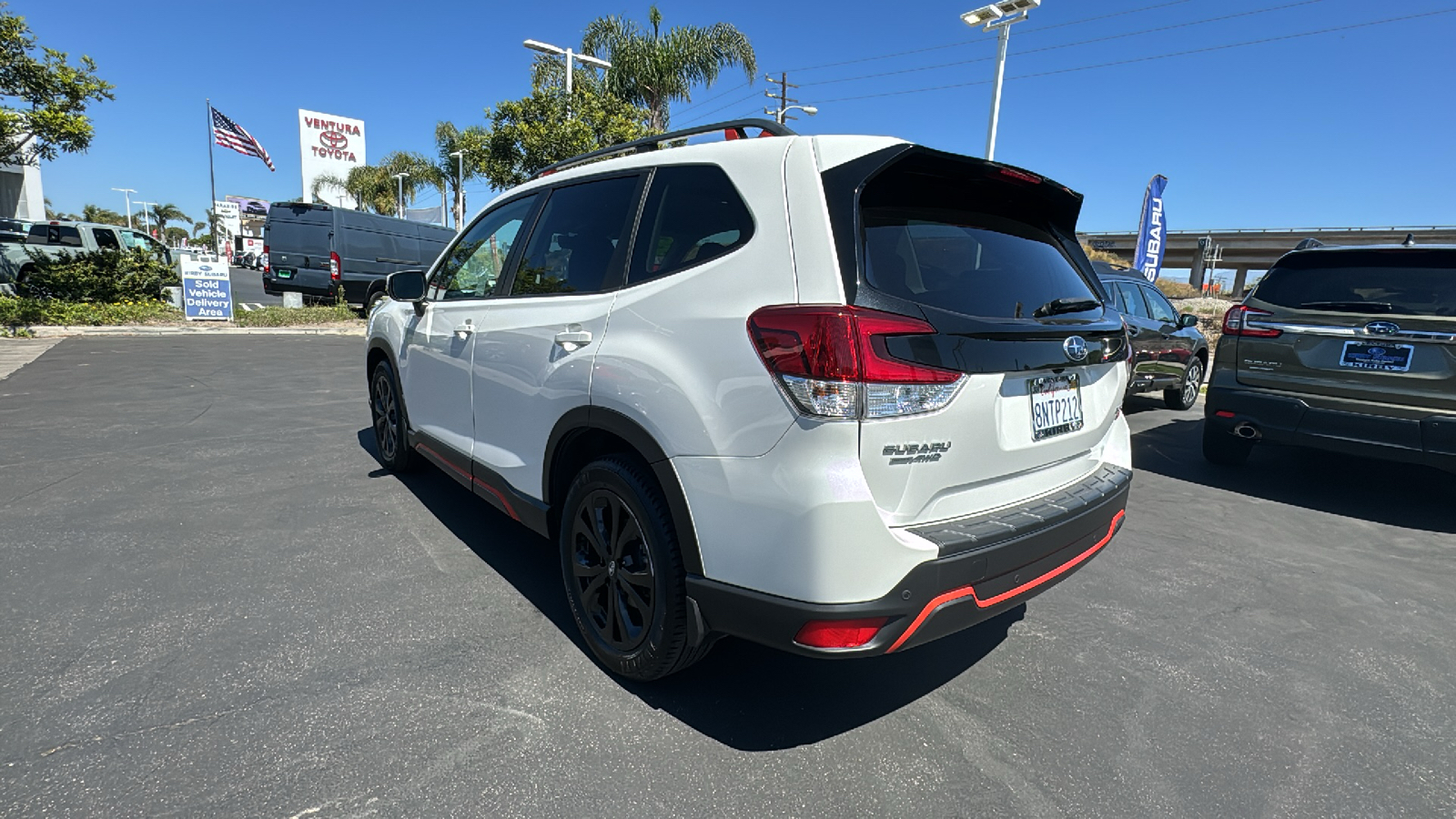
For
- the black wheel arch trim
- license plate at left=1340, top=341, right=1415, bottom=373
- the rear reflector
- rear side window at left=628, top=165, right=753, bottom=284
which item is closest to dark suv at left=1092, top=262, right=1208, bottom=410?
license plate at left=1340, top=341, right=1415, bottom=373

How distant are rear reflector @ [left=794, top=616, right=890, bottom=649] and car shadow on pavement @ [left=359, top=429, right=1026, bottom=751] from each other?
0.54m

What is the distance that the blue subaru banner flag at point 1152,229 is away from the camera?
54.1 ft

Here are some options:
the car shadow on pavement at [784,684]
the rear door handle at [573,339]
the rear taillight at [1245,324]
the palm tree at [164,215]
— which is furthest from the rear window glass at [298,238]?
the palm tree at [164,215]

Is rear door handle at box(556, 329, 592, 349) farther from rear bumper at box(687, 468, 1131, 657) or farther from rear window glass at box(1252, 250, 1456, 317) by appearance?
rear window glass at box(1252, 250, 1456, 317)

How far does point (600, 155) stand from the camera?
325 centimetres

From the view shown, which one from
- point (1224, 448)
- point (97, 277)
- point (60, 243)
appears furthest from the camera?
point (60, 243)

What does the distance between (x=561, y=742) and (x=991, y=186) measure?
2.29m

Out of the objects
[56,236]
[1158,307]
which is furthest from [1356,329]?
[56,236]

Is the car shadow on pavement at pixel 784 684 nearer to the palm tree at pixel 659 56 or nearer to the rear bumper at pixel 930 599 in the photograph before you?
the rear bumper at pixel 930 599

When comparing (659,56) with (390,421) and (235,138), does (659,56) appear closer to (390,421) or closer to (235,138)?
(390,421)

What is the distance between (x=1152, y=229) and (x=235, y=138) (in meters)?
37.1

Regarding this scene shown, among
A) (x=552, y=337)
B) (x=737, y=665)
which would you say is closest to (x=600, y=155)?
(x=552, y=337)

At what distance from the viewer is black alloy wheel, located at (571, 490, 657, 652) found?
243 cm

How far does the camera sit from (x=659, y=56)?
20.6m
